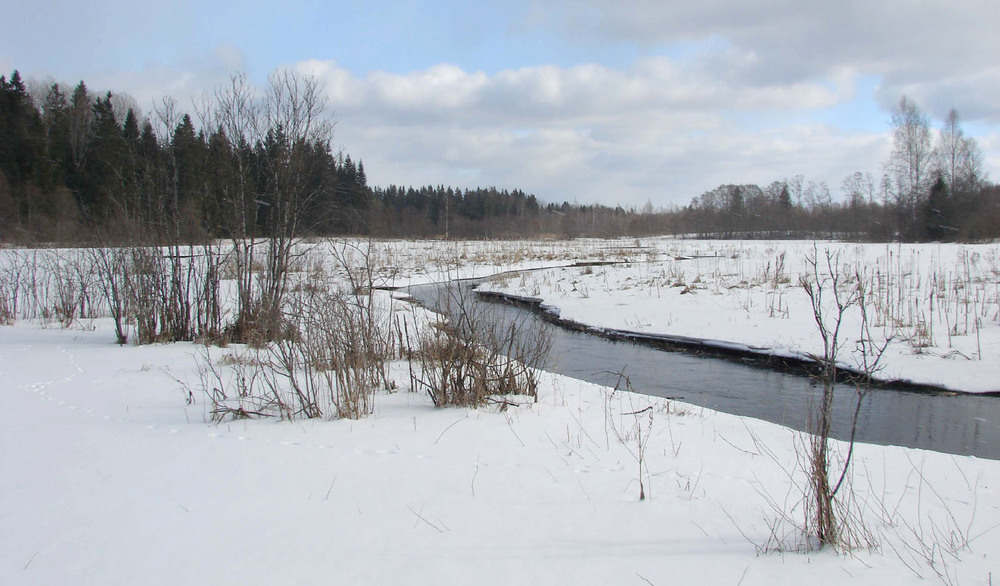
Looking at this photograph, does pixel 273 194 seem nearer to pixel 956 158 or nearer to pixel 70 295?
pixel 70 295

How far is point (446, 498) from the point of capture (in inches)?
138

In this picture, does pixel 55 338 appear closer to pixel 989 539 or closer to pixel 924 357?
pixel 989 539

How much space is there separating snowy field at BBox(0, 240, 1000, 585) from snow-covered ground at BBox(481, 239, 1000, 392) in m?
1.70

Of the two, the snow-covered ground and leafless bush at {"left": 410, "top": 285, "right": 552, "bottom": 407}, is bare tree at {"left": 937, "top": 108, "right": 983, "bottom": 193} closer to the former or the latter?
the snow-covered ground

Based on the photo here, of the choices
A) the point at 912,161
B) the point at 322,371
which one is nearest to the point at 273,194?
the point at 322,371

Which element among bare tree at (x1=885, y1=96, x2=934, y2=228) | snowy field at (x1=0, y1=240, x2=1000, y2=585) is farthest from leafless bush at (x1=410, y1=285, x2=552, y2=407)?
bare tree at (x1=885, y1=96, x2=934, y2=228)

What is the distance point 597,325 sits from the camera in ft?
42.3

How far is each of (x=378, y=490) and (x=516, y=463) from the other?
1049 mm

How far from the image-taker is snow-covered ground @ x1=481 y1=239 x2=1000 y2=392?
837 cm

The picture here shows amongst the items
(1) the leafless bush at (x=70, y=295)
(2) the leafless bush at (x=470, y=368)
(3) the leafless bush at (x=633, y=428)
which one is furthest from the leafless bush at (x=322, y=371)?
(1) the leafless bush at (x=70, y=295)

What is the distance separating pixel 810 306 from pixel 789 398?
18.5 feet

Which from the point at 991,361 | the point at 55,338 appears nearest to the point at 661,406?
the point at 991,361

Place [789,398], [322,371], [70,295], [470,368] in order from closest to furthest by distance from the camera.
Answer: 1. [322,371]
2. [470,368]
3. [789,398]
4. [70,295]

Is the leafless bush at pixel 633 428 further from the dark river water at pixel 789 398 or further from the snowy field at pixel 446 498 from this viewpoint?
the dark river water at pixel 789 398
